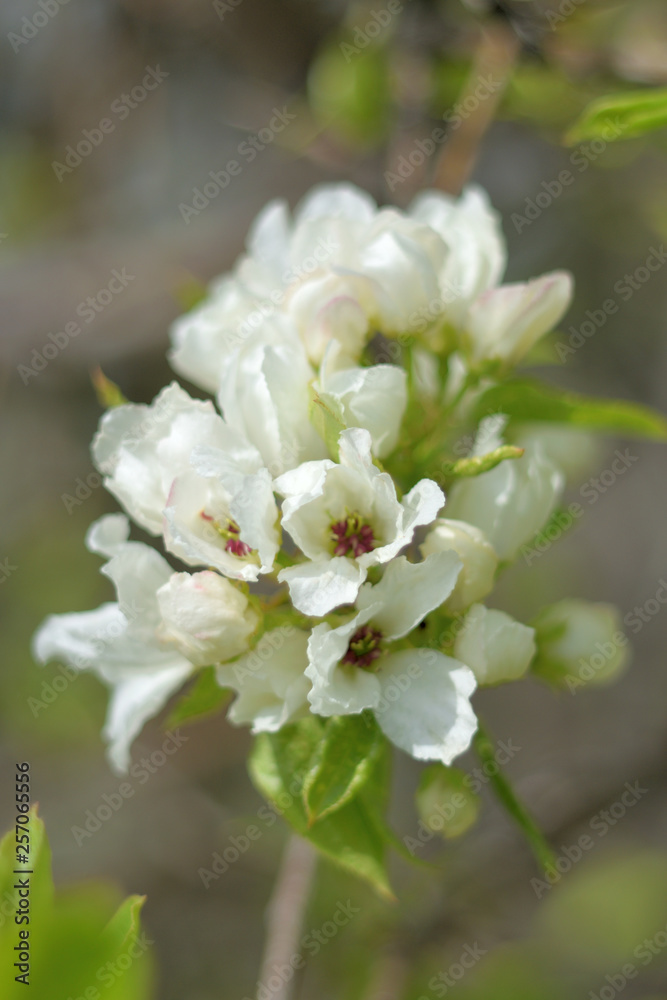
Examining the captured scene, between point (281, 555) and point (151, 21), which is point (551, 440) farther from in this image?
point (151, 21)

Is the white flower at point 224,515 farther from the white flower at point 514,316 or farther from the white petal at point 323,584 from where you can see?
the white flower at point 514,316

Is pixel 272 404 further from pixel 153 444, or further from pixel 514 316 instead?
pixel 514 316

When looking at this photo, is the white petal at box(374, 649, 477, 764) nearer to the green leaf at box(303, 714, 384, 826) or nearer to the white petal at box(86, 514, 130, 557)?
the green leaf at box(303, 714, 384, 826)

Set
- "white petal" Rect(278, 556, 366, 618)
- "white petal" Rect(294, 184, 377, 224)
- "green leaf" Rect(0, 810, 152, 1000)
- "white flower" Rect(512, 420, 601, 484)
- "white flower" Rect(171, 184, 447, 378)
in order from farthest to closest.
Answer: "white flower" Rect(512, 420, 601, 484) < "white petal" Rect(294, 184, 377, 224) < "white flower" Rect(171, 184, 447, 378) < "white petal" Rect(278, 556, 366, 618) < "green leaf" Rect(0, 810, 152, 1000)

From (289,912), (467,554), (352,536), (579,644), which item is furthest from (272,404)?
(289,912)

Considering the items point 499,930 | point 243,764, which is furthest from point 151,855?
point 499,930

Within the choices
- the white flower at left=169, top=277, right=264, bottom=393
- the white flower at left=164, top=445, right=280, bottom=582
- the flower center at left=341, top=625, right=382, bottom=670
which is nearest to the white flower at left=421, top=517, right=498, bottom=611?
the flower center at left=341, top=625, right=382, bottom=670
